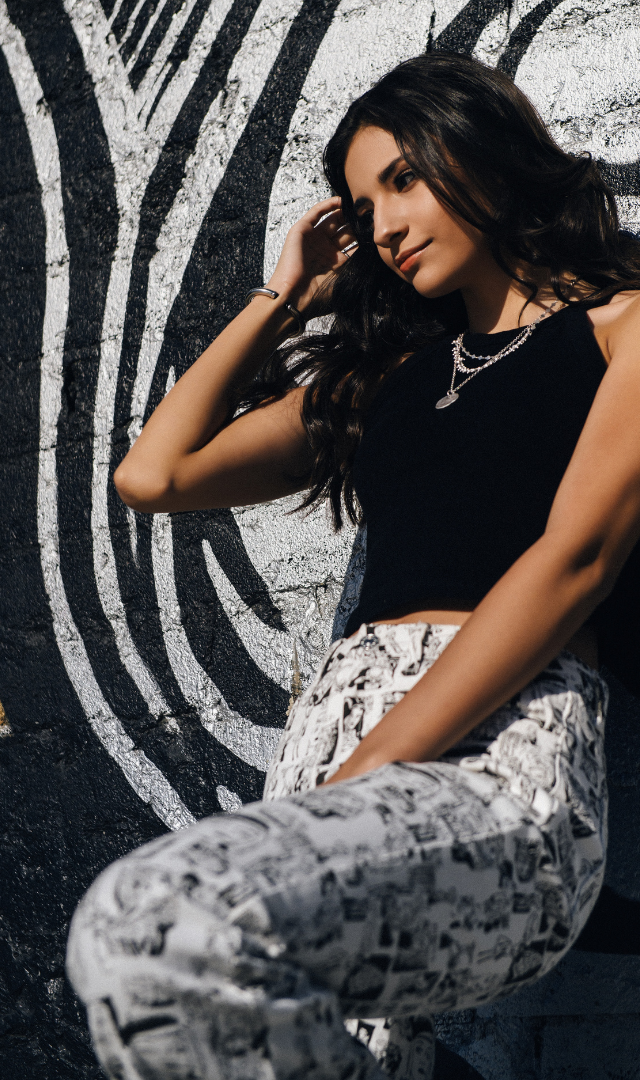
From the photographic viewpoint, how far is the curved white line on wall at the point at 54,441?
211cm

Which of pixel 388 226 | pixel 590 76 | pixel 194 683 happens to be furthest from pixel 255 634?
pixel 590 76

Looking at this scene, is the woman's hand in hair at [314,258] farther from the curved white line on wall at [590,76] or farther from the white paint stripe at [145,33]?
the white paint stripe at [145,33]

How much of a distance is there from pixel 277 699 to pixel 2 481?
0.98m

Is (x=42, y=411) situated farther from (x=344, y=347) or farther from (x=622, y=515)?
(x=622, y=515)

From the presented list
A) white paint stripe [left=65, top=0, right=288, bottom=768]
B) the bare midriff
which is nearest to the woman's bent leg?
the bare midriff

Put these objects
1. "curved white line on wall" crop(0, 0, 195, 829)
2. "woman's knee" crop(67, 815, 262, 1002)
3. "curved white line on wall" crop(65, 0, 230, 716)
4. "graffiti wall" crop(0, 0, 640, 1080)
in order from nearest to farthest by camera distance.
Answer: "woman's knee" crop(67, 815, 262, 1002), "graffiti wall" crop(0, 0, 640, 1080), "curved white line on wall" crop(0, 0, 195, 829), "curved white line on wall" crop(65, 0, 230, 716)

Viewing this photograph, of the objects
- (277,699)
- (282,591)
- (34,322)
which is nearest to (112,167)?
(34,322)

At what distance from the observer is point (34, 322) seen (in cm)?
239

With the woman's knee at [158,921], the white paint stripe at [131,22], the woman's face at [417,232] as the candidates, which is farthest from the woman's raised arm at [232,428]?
the white paint stripe at [131,22]

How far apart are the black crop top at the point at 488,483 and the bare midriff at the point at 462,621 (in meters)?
0.01

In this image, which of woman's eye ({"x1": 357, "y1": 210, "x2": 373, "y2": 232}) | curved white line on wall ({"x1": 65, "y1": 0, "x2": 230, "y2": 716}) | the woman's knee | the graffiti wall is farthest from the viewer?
curved white line on wall ({"x1": 65, "y1": 0, "x2": 230, "y2": 716})

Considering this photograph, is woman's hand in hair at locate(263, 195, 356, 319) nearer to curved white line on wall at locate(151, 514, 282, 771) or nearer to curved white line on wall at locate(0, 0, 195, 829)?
curved white line on wall at locate(151, 514, 282, 771)

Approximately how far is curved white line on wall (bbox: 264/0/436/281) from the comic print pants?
1.33 metres

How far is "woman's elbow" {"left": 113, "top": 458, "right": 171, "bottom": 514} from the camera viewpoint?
1.66m
